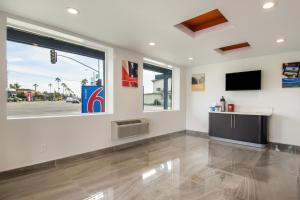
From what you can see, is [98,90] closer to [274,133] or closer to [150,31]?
[150,31]

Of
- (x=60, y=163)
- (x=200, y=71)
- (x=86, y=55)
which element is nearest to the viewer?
(x=60, y=163)

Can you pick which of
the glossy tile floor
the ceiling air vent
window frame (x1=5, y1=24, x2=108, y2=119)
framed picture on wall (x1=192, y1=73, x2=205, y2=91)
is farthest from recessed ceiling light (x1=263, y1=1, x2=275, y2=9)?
framed picture on wall (x1=192, y1=73, x2=205, y2=91)

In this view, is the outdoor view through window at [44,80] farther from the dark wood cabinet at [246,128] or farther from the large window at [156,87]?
the dark wood cabinet at [246,128]

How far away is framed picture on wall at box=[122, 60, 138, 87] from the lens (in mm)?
4207

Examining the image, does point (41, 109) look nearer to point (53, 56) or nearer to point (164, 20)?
point (53, 56)

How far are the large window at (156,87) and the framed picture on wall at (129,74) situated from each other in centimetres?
71

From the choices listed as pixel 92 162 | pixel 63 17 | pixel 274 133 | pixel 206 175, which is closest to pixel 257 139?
pixel 274 133

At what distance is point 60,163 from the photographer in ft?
10.2

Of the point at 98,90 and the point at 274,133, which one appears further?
the point at 274,133

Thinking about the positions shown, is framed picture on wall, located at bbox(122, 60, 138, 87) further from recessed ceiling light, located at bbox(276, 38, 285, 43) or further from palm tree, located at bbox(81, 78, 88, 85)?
recessed ceiling light, located at bbox(276, 38, 285, 43)

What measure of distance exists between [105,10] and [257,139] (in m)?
4.77

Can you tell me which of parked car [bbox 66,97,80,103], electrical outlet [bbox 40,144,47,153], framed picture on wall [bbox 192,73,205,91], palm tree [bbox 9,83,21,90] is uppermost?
framed picture on wall [bbox 192,73,205,91]

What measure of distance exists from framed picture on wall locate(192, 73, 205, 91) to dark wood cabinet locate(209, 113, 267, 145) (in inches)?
44.7

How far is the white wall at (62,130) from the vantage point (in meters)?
2.55
